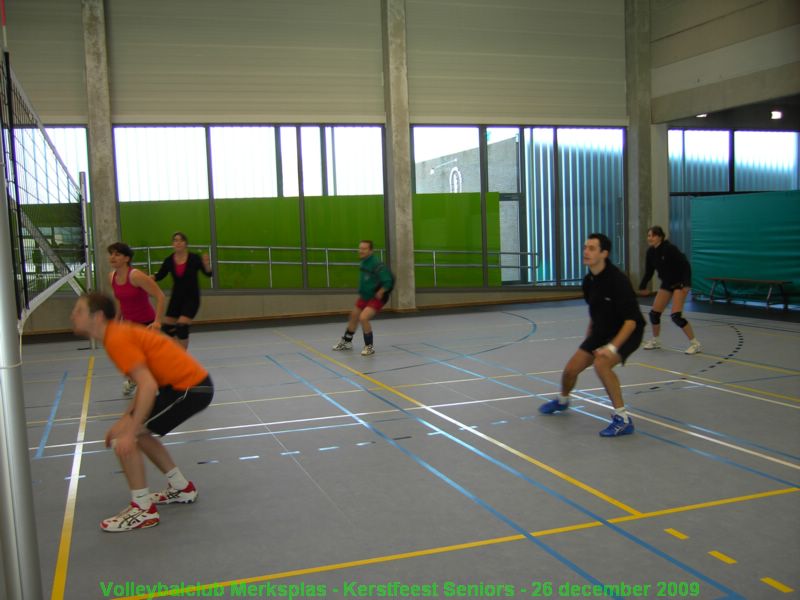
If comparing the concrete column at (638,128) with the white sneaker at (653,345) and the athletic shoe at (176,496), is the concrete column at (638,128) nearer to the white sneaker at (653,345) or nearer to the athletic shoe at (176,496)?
the white sneaker at (653,345)

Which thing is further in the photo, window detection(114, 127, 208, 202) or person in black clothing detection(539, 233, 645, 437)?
window detection(114, 127, 208, 202)

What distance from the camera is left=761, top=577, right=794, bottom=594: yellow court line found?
3.39m

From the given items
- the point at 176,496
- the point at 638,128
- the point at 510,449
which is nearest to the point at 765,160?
the point at 638,128

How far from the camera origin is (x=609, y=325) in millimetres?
6305

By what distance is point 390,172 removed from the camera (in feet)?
55.6

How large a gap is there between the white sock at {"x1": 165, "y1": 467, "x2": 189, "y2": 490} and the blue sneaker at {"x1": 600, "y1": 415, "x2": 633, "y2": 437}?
11.0 ft

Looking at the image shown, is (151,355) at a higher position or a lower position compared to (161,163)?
lower

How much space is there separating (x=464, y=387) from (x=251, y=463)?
3.18 meters

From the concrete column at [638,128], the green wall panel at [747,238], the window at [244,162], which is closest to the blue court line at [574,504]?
the window at [244,162]

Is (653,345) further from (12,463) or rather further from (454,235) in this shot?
(12,463)

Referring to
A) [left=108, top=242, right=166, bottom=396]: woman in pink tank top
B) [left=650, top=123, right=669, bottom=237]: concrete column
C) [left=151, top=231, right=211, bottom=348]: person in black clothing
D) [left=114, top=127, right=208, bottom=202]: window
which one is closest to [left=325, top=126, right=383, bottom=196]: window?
[left=114, top=127, right=208, bottom=202]: window

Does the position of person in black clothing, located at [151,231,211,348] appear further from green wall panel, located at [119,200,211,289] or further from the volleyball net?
green wall panel, located at [119,200,211,289]

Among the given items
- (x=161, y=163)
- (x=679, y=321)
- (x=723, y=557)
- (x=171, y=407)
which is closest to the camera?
(x=723, y=557)

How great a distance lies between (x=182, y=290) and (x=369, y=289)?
3.00 meters
